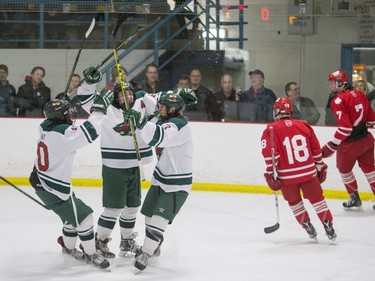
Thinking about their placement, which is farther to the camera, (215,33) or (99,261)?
(215,33)

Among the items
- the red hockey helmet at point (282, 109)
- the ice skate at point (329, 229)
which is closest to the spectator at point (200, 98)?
the red hockey helmet at point (282, 109)

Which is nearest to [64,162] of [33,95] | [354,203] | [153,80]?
[354,203]

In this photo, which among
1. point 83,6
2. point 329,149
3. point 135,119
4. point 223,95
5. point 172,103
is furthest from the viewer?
point 83,6

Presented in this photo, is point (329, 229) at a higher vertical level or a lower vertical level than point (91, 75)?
lower

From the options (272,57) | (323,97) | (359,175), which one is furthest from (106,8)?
(359,175)

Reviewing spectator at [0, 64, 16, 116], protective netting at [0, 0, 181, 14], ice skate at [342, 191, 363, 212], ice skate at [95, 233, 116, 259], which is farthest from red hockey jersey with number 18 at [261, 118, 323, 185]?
spectator at [0, 64, 16, 116]

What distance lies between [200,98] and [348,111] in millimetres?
1965

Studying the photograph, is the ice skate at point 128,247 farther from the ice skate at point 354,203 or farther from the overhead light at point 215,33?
the overhead light at point 215,33

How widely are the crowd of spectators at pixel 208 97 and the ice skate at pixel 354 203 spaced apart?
42.3 inches

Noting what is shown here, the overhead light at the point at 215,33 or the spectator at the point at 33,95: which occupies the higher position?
the overhead light at the point at 215,33

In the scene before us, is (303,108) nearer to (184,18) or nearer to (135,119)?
(184,18)

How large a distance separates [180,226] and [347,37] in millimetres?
2654

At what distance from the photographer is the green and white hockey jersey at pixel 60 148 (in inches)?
198

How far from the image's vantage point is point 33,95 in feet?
28.7
